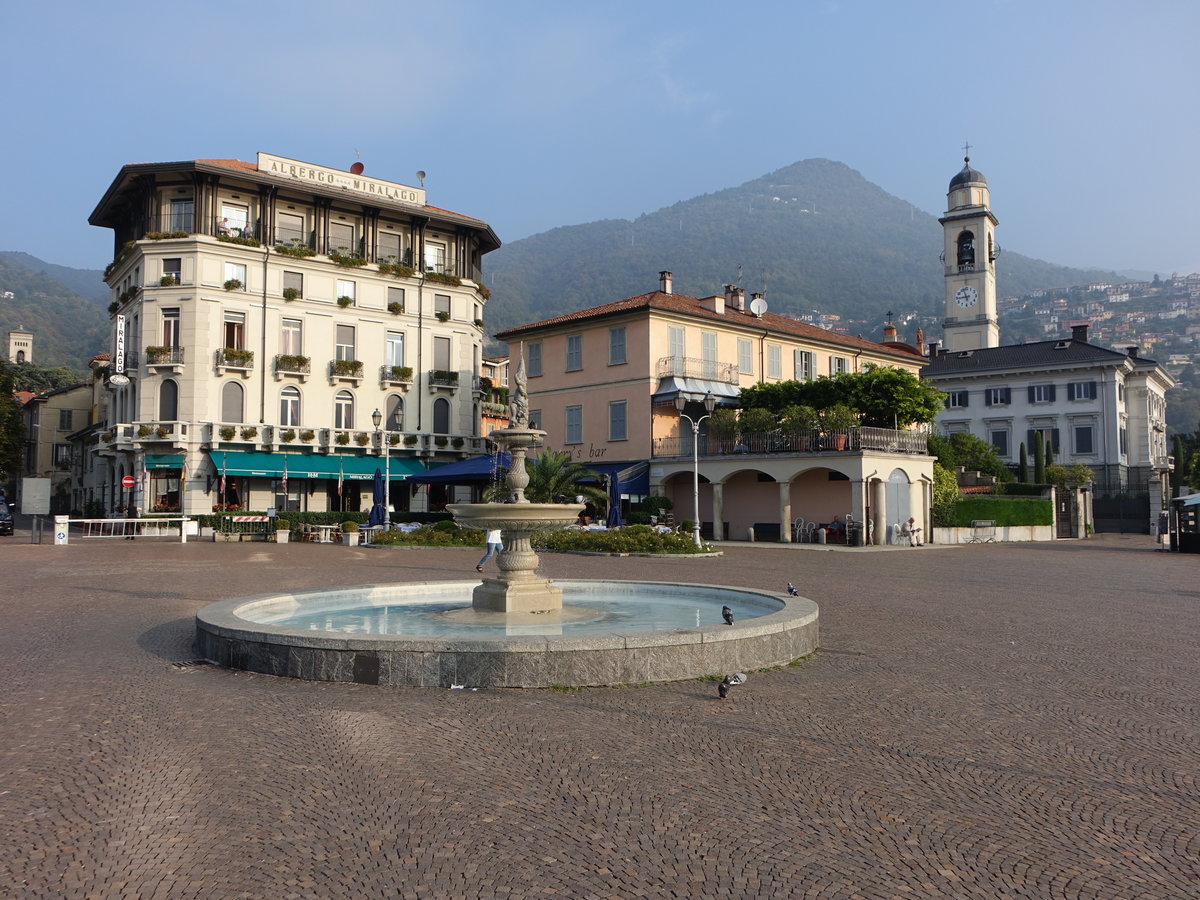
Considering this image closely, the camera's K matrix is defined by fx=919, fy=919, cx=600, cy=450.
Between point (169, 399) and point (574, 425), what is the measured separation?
18259 mm

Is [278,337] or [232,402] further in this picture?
[278,337]

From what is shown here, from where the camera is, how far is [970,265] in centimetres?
8412

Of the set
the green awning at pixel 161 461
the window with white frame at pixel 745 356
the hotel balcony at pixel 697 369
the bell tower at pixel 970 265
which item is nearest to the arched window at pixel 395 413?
the green awning at pixel 161 461

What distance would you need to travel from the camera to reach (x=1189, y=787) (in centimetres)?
549

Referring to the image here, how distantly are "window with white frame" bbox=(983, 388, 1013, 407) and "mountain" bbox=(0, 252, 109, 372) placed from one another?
304 feet

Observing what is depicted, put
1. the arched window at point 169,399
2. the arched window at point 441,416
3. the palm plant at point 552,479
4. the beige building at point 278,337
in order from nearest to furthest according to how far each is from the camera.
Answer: the palm plant at point 552,479 → the beige building at point 278,337 → the arched window at point 169,399 → the arched window at point 441,416

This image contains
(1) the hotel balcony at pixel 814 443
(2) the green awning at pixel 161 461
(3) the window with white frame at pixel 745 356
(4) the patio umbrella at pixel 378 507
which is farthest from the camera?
(3) the window with white frame at pixel 745 356

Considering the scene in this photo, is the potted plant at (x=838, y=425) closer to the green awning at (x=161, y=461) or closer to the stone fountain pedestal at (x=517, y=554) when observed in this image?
the stone fountain pedestal at (x=517, y=554)

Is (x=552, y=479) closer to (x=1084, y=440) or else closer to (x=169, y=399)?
(x=169, y=399)

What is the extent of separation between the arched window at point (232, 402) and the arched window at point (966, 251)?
2634 inches

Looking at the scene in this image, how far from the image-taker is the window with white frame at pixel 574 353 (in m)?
44.1

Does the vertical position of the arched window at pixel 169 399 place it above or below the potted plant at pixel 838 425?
above

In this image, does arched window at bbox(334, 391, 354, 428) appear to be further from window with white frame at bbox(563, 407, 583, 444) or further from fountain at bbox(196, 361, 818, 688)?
fountain at bbox(196, 361, 818, 688)

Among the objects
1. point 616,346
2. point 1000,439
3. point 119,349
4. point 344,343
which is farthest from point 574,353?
point 1000,439
